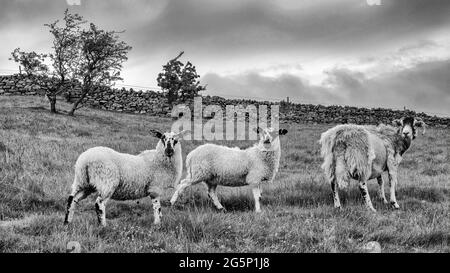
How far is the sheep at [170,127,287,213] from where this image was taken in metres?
9.58

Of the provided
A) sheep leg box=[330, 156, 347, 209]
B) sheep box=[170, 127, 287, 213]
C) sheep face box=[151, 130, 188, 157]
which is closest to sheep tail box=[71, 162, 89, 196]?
sheep face box=[151, 130, 188, 157]

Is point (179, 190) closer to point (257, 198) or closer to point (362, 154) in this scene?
point (257, 198)

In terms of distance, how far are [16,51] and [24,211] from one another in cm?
2878

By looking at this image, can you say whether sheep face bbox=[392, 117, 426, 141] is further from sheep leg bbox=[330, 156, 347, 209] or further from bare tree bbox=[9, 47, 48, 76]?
bare tree bbox=[9, 47, 48, 76]

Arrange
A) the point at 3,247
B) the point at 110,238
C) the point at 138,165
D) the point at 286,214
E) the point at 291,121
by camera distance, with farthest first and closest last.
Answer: the point at 291,121 → the point at 286,214 → the point at 138,165 → the point at 110,238 → the point at 3,247

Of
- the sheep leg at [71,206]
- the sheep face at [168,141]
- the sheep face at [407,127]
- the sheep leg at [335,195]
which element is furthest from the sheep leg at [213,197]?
the sheep face at [407,127]

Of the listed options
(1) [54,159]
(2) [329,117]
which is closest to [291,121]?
(2) [329,117]

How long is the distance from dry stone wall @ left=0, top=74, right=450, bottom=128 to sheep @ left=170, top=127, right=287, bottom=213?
30686 mm

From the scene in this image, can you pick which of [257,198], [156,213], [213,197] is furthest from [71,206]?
[257,198]

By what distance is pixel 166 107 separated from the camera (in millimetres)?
42594

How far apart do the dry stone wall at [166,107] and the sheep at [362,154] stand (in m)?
29.4

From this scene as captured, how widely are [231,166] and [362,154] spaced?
2.93 metres
